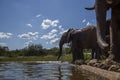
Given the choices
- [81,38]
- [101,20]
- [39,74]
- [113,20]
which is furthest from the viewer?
[81,38]

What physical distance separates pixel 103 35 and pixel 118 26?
3.90m

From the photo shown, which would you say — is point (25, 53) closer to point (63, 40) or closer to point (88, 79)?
point (63, 40)

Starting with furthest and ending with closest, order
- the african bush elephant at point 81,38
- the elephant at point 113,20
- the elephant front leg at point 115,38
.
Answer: the african bush elephant at point 81,38
the elephant front leg at point 115,38
the elephant at point 113,20

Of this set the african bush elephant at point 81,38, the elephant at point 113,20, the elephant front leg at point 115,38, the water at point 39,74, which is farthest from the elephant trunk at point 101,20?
the african bush elephant at point 81,38

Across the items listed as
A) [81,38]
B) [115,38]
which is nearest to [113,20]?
A: [115,38]

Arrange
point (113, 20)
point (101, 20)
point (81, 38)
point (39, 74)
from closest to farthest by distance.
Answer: point (101, 20)
point (39, 74)
point (113, 20)
point (81, 38)

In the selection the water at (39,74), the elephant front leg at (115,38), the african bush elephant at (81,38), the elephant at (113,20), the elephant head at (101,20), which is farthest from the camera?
the african bush elephant at (81,38)

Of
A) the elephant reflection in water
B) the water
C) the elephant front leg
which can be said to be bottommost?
the water

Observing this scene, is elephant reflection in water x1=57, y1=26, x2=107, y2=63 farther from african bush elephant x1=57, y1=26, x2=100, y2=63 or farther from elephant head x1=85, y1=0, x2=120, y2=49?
elephant head x1=85, y1=0, x2=120, y2=49

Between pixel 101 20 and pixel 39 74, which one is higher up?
pixel 101 20

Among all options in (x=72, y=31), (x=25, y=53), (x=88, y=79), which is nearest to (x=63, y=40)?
(x=72, y=31)

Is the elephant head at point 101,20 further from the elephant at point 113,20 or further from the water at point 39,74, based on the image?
the water at point 39,74

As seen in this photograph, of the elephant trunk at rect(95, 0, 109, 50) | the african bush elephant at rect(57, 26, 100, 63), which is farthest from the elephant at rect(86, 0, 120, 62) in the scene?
the african bush elephant at rect(57, 26, 100, 63)

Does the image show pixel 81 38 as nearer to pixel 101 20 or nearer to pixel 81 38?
pixel 81 38
